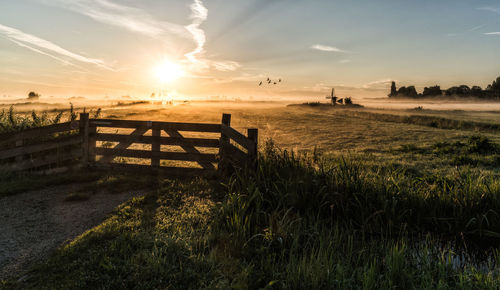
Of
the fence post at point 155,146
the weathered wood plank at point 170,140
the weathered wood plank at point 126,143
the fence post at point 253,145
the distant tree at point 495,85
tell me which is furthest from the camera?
the distant tree at point 495,85

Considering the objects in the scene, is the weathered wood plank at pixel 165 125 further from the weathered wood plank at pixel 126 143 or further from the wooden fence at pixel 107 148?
the weathered wood plank at pixel 126 143

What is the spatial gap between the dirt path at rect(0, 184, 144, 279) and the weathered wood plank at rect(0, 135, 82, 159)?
2285 mm

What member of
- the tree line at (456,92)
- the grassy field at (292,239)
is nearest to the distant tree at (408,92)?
the tree line at (456,92)

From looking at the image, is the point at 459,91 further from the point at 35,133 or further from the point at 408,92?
the point at 35,133

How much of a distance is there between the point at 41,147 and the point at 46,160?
0.51m

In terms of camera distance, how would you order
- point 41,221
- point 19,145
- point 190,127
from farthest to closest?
point 19,145 → point 190,127 → point 41,221

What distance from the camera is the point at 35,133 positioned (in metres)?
10.2

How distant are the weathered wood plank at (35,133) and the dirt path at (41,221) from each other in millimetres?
2644

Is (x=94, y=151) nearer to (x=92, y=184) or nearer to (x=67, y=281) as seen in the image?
(x=92, y=184)

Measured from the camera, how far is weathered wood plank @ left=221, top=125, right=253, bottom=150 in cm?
820

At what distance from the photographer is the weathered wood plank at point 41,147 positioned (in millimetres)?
9945

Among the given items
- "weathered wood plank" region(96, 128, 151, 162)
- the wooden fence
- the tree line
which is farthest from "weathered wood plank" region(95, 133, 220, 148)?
the tree line

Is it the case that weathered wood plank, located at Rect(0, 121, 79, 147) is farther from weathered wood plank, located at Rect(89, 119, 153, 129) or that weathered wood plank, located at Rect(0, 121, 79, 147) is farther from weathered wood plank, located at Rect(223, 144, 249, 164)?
weathered wood plank, located at Rect(223, 144, 249, 164)

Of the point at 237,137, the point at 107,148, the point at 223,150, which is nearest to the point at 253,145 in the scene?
the point at 237,137
